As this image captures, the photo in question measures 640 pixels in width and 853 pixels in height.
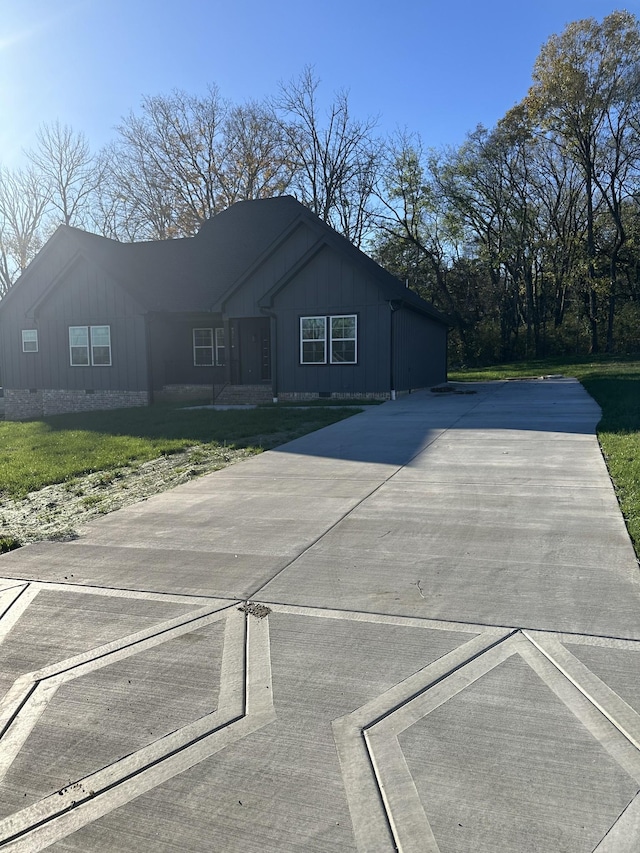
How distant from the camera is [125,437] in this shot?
11.5m

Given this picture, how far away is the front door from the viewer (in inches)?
837

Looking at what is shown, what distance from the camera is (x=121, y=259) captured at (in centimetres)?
2355

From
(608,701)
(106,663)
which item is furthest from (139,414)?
(608,701)

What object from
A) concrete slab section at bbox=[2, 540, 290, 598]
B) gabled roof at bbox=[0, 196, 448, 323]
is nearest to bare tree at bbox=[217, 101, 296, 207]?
gabled roof at bbox=[0, 196, 448, 323]

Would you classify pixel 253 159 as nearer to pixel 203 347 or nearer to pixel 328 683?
pixel 203 347

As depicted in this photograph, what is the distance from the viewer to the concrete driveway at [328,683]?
6.93 ft

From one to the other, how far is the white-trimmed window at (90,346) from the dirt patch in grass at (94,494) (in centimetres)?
1269

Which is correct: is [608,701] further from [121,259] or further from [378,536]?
[121,259]

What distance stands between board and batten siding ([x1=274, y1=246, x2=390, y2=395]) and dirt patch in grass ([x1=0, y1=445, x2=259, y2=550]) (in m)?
8.70

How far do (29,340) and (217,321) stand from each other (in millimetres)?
7109

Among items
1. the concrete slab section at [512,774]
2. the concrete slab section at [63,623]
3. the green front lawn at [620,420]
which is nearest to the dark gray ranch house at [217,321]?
the green front lawn at [620,420]

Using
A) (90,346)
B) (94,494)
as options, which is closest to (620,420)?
(94,494)

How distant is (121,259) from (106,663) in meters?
22.8

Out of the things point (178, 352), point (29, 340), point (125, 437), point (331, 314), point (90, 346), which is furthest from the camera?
point (178, 352)
